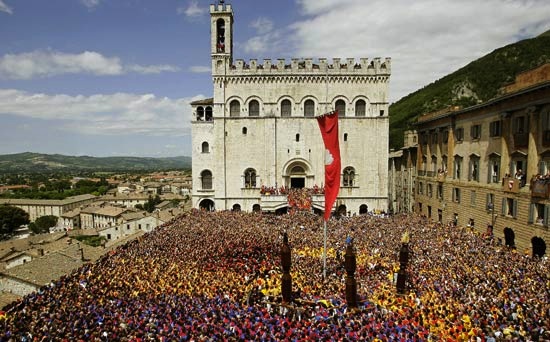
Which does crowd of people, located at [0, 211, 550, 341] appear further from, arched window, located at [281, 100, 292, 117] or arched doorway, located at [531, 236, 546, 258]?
arched window, located at [281, 100, 292, 117]

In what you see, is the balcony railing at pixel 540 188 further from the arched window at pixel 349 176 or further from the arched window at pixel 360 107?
the arched window at pixel 360 107

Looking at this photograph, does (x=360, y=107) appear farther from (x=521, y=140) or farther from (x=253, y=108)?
(x=521, y=140)

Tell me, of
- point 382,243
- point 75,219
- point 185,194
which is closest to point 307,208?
point 382,243

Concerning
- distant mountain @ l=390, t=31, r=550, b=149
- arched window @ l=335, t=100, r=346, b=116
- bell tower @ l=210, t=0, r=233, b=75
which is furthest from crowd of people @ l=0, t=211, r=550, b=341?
distant mountain @ l=390, t=31, r=550, b=149

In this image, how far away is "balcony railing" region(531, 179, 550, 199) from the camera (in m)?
18.1

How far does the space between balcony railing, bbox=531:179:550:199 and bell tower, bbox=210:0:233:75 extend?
2721 centimetres

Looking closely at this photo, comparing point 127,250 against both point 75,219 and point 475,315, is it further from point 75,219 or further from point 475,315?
point 75,219

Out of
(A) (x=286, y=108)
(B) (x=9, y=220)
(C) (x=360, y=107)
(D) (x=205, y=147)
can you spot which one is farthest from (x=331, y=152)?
(B) (x=9, y=220)

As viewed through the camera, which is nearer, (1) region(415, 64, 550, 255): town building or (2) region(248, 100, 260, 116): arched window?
(1) region(415, 64, 550, 255): town building

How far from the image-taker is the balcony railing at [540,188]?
18.1m

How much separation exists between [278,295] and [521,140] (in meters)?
17.9

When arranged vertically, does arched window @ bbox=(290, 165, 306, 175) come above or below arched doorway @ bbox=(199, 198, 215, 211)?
above

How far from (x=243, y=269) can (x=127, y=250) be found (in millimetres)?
7972

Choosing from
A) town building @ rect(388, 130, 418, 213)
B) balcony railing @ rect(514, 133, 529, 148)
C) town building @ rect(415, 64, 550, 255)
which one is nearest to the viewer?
town building @ rect(415, 64, 550, 255)
